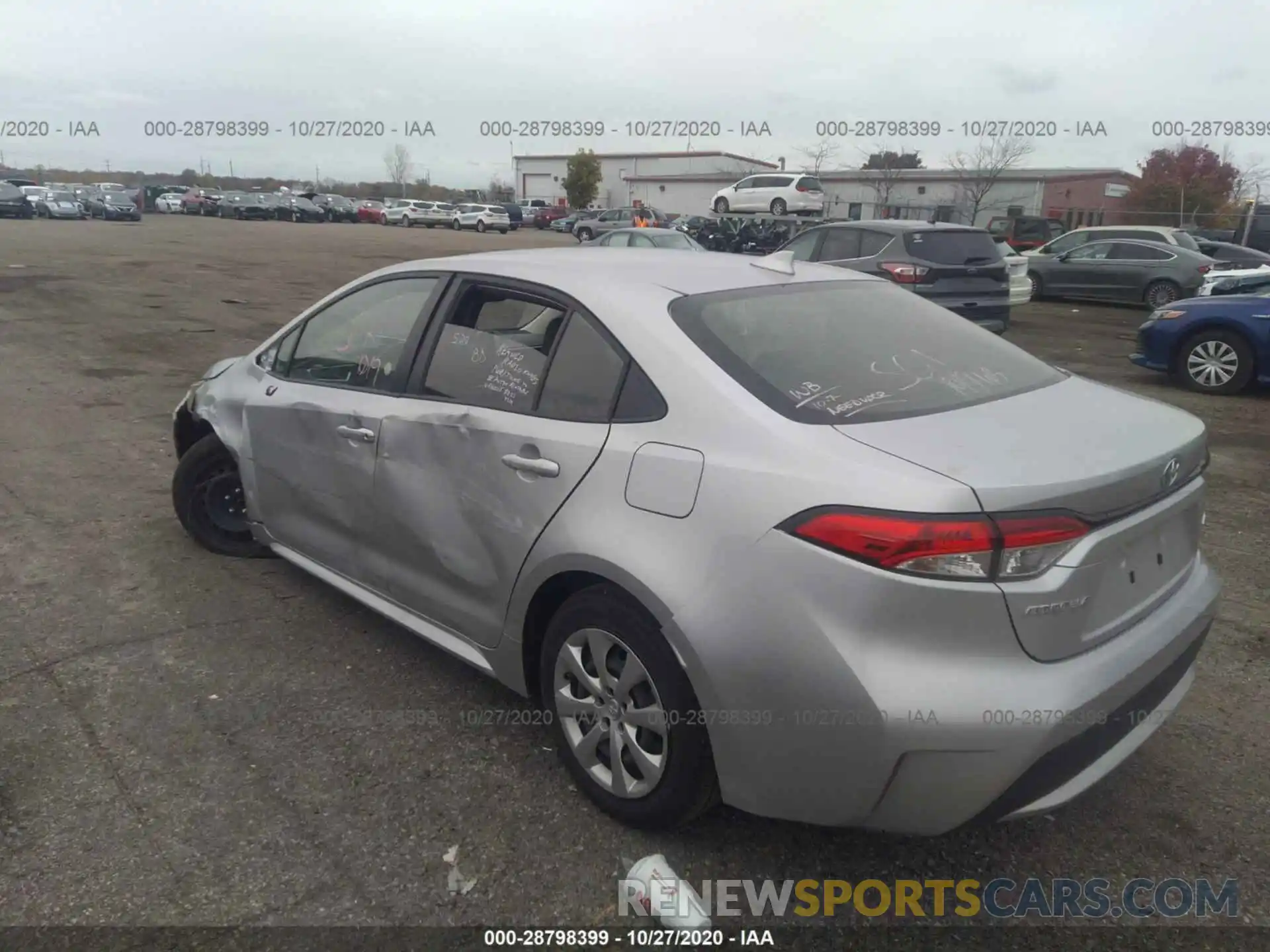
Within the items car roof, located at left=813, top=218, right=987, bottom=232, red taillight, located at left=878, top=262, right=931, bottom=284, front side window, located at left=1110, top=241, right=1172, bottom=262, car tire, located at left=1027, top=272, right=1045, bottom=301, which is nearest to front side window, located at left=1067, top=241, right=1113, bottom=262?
front side window, located at left=1110, top=241, right=1172, bottom=262

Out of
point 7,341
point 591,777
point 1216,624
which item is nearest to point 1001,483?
point 591,777

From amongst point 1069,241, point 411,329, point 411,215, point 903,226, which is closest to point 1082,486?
point 411,329

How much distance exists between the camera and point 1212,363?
30.0 ft

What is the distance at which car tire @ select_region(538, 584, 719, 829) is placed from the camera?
2.43 metres

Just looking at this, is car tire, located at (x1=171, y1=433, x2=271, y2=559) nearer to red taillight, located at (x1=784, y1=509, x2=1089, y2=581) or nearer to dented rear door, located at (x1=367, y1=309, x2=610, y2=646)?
dented rear door, located at (x1=367, y1=309, x2=610, y2=646)

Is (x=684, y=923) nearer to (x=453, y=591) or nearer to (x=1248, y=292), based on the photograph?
(x=453, y=591)

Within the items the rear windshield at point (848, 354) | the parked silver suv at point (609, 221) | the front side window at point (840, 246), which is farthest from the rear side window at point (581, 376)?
the parked silver suv at point (609, 221)

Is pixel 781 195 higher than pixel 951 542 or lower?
higher

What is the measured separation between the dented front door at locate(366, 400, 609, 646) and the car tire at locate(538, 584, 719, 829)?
0.28 meters

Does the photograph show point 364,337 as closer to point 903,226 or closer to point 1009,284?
point 903,226

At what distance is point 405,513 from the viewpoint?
3.24 metres

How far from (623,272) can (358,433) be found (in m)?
1.17

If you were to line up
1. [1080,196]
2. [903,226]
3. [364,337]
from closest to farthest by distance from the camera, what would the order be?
[364,337] < [903,226] < [1080,196]

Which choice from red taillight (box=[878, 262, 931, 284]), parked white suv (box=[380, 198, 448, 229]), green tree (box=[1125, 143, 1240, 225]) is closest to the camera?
red taillight (box=[878, 262, 931, 284])
